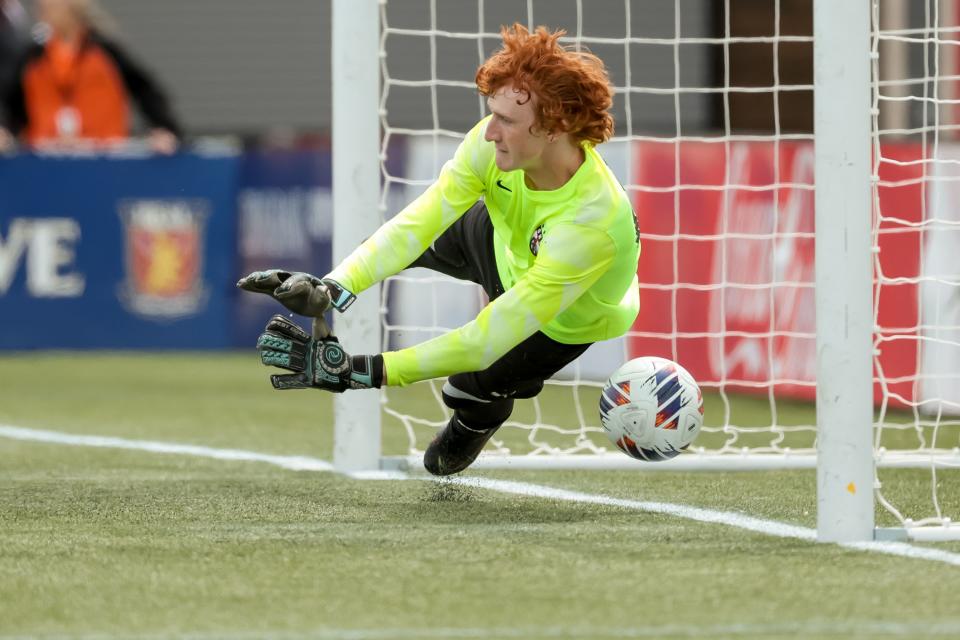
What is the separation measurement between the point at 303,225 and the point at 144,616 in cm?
755

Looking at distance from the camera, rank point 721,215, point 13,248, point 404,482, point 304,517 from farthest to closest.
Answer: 1. point 13,248
2. point 721,215
3. point 404,482
4. point 304,517

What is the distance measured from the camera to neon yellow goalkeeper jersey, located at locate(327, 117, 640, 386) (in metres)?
4.76

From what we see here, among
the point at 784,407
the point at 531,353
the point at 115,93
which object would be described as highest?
the point at 115,93

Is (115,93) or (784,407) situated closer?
(784,407)

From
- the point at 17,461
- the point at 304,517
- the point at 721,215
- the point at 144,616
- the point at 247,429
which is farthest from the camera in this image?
the point at 721,215

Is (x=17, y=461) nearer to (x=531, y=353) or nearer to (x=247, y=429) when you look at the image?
(x=247, y=429)

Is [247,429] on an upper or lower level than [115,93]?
lower

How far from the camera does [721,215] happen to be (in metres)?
9.07

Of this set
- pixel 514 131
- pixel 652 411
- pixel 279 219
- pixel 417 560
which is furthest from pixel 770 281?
pixel 417 560

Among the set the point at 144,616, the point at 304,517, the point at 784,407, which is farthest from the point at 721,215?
the point at 144,616

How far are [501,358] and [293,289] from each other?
0.94m

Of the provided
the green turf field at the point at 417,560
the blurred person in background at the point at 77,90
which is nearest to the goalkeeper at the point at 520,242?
A: the green turf field at the point at 417,560

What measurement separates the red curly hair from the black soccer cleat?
1310 millimetres

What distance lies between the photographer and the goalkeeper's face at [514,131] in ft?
15.8
